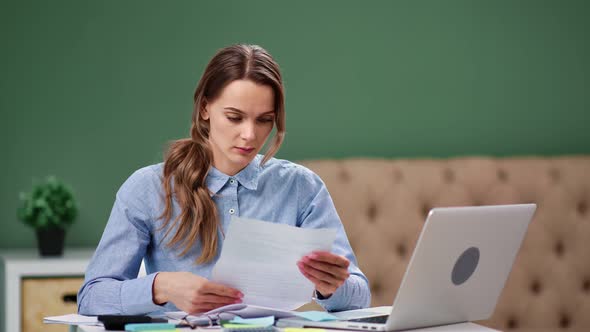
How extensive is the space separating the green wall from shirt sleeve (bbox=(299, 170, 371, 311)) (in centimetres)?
119

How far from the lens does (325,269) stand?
1.69 m

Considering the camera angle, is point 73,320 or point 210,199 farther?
point 210,199

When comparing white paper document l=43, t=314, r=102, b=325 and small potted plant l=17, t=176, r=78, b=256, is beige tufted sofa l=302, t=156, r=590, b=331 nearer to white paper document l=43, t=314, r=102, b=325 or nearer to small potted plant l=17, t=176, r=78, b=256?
small potted plant l=17, t=176, r=78, b=256

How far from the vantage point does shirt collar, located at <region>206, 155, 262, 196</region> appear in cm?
205

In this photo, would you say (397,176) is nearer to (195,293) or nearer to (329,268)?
(329,268)

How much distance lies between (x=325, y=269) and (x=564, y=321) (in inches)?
79.1

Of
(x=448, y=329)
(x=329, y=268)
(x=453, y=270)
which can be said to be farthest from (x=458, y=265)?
(x=329, y=268)

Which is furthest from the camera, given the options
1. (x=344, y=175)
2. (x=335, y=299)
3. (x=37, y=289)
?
(x=344, y=175)

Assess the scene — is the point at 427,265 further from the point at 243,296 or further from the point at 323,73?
the point at 323,73

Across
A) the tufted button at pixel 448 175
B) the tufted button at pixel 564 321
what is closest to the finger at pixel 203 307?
the tufted button at pixel 448 175

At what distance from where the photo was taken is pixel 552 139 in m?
3.66

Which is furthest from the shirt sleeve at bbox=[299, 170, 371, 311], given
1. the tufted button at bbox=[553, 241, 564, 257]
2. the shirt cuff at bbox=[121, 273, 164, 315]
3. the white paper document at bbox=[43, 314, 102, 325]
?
the tufted button at bbox=[553, 241, 564, 257]

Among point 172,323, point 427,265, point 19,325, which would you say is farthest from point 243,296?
point 19,325

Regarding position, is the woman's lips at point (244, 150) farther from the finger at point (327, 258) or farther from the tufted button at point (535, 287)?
the tufted button at point (535, 287)
